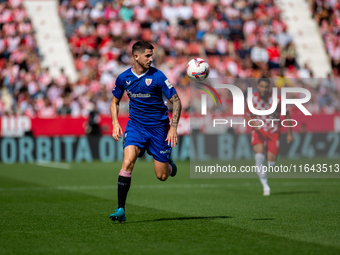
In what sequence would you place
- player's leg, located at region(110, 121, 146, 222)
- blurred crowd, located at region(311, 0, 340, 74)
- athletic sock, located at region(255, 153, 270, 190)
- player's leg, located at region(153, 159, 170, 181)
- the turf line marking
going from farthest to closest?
blurred crowd, located at region(311, 0, 340, 74)
the turf line marking
athletic sock, located at region(255, 153, 270, 190)
player's leg, located at region(153, 159, 170, 181)
player's leg, located at region(110, 121, 146, 222)

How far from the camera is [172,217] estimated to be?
7973 millimetres

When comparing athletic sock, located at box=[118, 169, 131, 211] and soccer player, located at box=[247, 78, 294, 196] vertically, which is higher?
soccer player, located at box=[247, 78, 294, 196]

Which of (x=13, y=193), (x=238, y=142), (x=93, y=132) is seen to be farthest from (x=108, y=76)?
(x=13, y=193)

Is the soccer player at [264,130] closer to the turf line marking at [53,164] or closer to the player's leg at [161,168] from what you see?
the player's leg at [161,168]

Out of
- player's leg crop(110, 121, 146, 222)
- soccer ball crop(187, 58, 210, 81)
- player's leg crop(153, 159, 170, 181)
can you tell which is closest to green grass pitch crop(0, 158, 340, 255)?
player's leg crop(110, 121, 146, 222)

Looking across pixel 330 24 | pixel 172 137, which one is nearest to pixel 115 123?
pixel 172 137

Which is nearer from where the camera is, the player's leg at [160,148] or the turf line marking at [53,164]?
the player's leg at [160,148]

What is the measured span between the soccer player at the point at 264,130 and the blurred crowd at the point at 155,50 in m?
10.4

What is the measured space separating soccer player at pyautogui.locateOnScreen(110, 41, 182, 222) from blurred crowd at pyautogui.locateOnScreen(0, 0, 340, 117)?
44.4 feet

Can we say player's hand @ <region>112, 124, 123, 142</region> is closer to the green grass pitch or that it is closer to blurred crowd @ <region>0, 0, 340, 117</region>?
the green grass pitch

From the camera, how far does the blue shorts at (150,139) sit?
24.9 feet

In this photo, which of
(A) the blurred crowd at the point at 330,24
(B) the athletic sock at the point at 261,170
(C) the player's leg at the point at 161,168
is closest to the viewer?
(C) the player's leg at the point at 161,168

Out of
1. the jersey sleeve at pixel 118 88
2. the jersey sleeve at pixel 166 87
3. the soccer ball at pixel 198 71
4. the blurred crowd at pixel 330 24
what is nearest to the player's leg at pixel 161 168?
the jersey sleeve at pixel 166 87

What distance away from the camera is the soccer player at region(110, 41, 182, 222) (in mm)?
7445
